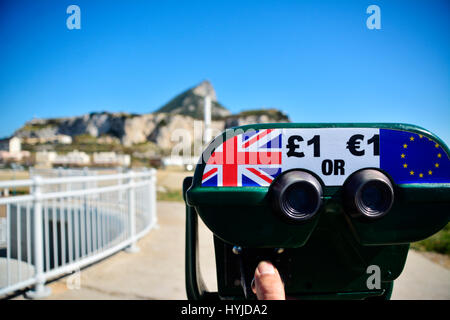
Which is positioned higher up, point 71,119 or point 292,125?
point 71,119

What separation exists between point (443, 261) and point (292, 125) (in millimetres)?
5046

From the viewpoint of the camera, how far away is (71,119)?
306 ft

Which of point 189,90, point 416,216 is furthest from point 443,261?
point 189,90

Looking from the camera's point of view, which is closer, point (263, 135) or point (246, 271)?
point (263, 135)

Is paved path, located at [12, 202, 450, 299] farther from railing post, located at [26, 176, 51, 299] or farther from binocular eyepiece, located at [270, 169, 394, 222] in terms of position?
binocular eyepiece, located at [270, 169, 394, 222]

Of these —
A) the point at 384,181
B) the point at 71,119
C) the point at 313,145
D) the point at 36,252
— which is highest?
the point at 71,119

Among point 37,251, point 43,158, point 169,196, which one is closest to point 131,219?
point 37,251

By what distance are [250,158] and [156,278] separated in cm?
325

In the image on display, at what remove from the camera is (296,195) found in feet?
2.67

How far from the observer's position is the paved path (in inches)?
122

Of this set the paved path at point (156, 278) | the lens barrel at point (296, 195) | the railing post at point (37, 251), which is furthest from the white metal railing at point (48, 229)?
the lens barrel at point (296, 195)

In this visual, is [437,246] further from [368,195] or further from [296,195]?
[296,195]

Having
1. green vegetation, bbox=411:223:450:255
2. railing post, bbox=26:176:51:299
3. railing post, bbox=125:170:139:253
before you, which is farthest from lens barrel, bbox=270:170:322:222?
green vegetation, bbox=411:223:450:255

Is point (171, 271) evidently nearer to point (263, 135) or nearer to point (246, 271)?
point (246, 271)
